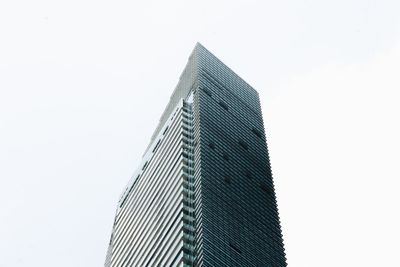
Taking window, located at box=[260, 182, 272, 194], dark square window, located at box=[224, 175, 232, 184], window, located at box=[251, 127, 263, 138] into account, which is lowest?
window, located at box=[260, 182, 272, 194]

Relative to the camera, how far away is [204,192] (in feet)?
397

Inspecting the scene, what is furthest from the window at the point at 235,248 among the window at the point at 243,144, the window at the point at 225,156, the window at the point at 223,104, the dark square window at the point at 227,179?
the window at the point at 223,104

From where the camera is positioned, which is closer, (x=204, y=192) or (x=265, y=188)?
(x=204, y=192)

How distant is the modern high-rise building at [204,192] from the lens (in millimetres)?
114875

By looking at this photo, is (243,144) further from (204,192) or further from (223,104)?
(204,192)

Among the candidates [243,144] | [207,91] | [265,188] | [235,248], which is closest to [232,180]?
[265,188]

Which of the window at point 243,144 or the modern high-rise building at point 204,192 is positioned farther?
the window at point 243,144

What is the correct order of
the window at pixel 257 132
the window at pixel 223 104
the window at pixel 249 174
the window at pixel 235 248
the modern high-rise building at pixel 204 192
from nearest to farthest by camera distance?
the window at pixel 235 248
the modern high-rise building at pixel 204 192
the window at pixel 249 174
the window at pixel 223 104
the window at pixel 257 132

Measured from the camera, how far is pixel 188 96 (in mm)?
163125

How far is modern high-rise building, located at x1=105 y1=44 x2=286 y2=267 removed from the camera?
11488 centimetres

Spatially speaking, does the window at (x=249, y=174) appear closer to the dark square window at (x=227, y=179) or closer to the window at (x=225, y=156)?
the window at (x=225, y=156)

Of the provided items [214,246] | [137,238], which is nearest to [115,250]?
[137,238]

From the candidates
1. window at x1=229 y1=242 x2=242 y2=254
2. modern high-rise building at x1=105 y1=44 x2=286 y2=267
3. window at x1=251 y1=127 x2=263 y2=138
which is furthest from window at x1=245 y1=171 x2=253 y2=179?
Result: window at x1=229 y1=242 x2=242 y2=254

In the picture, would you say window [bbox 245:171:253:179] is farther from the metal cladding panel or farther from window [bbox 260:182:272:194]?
window [bbox 260:182:272:194]
